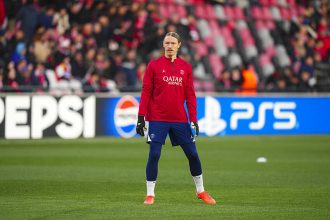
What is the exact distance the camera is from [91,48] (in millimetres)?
26219

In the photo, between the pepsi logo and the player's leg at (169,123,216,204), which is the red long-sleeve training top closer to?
the player's leg at (169,123,216,204)

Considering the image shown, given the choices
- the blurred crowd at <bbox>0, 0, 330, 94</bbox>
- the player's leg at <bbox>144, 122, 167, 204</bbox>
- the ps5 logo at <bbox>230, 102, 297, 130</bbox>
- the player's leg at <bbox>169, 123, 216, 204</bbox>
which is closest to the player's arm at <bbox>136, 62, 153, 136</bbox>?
the player's leg at <bbox>144, 122, 167, 204</bbox>

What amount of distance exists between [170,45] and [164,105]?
77 centimetres

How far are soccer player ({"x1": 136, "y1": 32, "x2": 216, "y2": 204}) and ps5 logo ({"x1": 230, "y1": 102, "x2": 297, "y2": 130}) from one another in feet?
50.3

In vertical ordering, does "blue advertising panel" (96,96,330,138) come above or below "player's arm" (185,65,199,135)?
below

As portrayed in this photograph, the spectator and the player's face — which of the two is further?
the spectator

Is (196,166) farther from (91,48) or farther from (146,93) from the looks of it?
(91,48)

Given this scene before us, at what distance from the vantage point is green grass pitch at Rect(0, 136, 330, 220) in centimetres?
1070

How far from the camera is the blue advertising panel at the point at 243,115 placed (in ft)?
82.4

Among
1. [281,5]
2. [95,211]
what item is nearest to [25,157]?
[95,211]

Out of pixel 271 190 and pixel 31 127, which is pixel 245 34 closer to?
pixel 31 127

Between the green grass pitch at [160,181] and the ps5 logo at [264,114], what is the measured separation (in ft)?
8.97

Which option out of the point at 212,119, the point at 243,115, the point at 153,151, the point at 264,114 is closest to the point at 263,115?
the point at 264,114

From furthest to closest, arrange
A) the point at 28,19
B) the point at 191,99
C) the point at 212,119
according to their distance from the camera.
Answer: the point at 212,119 → the point at 28,19 → the point at 191,99
